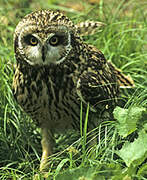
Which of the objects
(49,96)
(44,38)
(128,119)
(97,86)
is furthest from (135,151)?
(44,38)

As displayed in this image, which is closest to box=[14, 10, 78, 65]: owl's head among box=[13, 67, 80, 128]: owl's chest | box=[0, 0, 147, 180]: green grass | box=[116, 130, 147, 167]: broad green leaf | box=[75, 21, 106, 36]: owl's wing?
box=[13, 67, 80, 128]: owl's chest

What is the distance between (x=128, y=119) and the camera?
10.5 ft

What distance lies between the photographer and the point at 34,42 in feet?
10.8

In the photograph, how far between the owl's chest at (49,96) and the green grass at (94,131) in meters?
0.27

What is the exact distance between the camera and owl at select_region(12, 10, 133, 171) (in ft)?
10.8

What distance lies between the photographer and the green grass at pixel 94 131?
297cm

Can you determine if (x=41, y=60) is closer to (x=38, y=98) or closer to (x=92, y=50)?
(x=38, y=98)

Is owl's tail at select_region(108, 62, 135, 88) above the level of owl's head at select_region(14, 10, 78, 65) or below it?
below

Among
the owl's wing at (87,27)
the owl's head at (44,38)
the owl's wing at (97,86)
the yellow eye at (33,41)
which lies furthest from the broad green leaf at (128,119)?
the owl's wing at (87,27)

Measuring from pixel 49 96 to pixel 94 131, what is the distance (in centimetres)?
49

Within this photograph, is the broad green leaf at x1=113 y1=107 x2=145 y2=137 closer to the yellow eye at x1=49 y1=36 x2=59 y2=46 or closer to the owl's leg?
the yellow eye at x1=49 y1=36 x2=59 y2=46

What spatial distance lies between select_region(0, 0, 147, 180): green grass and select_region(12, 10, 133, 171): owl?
230 mm

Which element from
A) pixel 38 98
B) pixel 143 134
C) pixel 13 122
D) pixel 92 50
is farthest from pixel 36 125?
pixel 143 134

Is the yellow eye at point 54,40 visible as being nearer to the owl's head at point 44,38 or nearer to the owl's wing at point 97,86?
the owl's head at point 44,38
